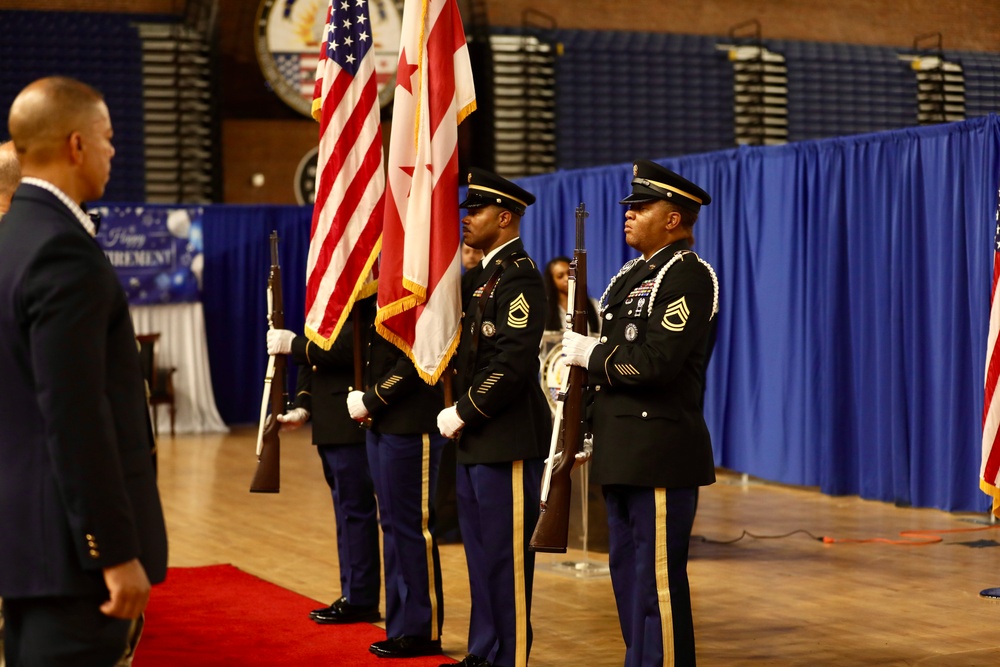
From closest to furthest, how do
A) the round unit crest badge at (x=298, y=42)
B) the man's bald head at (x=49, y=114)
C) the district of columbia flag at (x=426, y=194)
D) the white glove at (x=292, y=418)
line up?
the man's bald head at (x=49, y=114) < the district of columbia flag at (x=426, y=194) < the white glove at (x=292, y=418) < the round unit crest badge at (x=298, y=42)

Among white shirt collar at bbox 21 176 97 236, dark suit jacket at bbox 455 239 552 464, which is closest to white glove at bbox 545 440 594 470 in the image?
dark suit jacket at bbox 455 239 552 464

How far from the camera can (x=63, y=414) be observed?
2.11m

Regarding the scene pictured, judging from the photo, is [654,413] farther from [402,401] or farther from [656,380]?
[402,401]

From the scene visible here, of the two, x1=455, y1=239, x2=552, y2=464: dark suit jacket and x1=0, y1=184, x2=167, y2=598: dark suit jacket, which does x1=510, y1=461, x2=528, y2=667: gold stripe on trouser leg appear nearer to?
x1=455, y1=239, x2=552, y2=464: dark suit jacket

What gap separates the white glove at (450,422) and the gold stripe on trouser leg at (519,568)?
206 mm

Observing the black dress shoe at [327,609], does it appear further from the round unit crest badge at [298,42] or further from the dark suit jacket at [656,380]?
the round unit crest badge at [298,42]

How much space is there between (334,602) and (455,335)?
144cm

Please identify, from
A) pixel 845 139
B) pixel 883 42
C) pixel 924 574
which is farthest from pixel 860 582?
pixel 883 42

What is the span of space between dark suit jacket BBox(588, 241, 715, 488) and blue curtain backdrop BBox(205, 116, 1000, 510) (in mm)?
4014

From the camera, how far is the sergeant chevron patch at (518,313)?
3.97 meters

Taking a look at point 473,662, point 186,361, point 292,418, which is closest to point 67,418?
point 473,662

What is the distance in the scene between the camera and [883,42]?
1634cm

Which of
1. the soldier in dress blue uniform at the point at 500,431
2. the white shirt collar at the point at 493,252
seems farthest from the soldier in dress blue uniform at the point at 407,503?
the white shirt collar at the point at 493,252

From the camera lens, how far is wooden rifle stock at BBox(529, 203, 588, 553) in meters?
3.62
